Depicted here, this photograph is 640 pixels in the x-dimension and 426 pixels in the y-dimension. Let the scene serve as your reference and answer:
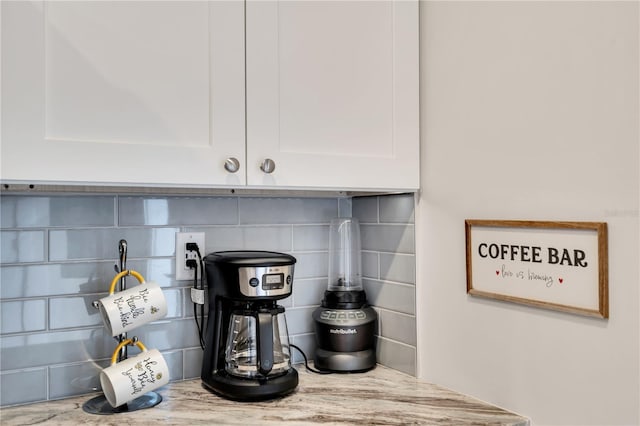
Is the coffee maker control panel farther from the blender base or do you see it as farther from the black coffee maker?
the blender base

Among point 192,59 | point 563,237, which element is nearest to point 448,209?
point 563,237

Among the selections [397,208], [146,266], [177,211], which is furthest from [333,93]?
[146,266]

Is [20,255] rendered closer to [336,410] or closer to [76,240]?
[76,240]

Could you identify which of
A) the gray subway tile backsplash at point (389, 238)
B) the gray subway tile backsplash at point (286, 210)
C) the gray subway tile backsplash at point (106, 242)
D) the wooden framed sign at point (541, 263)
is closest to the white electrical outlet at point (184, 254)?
the gray subway tile backsplash at point (106, 242)

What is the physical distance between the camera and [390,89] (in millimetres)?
1467

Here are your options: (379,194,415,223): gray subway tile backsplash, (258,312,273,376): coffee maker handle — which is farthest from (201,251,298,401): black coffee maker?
(379,194,415,223): gray subway tile backsplash

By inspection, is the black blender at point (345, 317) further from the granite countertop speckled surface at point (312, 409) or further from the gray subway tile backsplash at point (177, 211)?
the gray subway tile backsplash at point (177, 211)

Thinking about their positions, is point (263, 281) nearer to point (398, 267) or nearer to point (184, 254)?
point (184, 254)

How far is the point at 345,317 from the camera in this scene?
1.59 meters

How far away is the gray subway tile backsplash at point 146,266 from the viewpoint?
1337 mm

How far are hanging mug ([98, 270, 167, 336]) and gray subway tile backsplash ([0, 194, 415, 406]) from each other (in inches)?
6.1

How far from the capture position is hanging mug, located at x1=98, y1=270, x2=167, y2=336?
4.10 feet

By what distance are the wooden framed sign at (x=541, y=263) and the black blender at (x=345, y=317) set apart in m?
0.36

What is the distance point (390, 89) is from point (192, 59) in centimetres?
53
